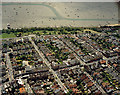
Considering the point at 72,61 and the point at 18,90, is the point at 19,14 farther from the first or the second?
the point at 18,90

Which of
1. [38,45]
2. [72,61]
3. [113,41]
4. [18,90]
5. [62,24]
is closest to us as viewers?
[18,90]

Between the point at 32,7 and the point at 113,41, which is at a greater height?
the point at 32,7

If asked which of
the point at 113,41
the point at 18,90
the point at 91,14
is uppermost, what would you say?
the point at 91,14

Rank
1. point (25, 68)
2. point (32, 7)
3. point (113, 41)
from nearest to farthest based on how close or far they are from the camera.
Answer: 1. point (25, 68)
2. point (113, 41)
3. point (32, 7)

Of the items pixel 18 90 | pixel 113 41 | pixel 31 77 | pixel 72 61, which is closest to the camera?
pixel 18 90

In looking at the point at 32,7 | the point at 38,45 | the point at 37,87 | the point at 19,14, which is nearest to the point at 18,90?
the point at 37,87

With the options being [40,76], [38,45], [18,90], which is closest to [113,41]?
[38,45]

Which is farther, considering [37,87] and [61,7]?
[61,7]

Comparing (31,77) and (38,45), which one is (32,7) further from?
(31,77)

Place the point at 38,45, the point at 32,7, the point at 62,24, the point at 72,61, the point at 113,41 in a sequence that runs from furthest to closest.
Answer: the point at 32,7
the point at 62,24
the point at 113,41
the point at 38,45
the point at 72,61
